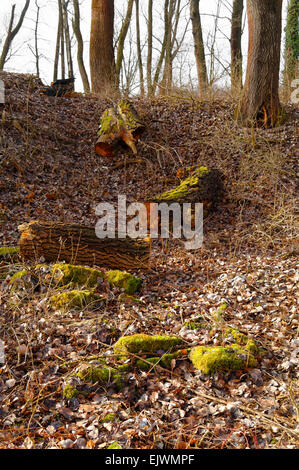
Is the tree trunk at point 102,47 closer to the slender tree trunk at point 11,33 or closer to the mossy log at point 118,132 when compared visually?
the mossy log at point 118,132

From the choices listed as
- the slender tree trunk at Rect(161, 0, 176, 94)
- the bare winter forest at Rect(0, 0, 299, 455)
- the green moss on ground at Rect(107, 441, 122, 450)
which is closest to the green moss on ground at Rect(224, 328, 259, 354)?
the bare winter forest at Rect(0, 0, 299, 455)

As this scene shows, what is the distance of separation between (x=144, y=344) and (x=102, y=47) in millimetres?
12036

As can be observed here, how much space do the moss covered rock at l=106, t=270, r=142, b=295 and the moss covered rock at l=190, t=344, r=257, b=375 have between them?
1880 mm

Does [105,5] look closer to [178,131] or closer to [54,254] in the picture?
[178,131]

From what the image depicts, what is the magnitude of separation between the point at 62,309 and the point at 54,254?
4.67 ft

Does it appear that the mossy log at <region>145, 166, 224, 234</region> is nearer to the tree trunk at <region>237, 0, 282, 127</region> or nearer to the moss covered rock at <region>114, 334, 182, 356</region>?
the tree trunk at <region>237, 0, 282, 127</region>

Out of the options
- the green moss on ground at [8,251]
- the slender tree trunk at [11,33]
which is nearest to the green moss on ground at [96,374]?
the green moss on ground at [8,251]

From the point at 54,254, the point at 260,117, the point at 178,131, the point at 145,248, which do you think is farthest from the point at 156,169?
the point at 54,254

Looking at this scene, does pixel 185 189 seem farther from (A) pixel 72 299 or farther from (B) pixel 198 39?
(B) pixel 198 39

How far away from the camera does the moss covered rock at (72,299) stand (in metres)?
4.66

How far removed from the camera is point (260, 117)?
9938 mm

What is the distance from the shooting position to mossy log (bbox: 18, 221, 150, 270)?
18.7 feet

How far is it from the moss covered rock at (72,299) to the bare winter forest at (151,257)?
24 millimetres
